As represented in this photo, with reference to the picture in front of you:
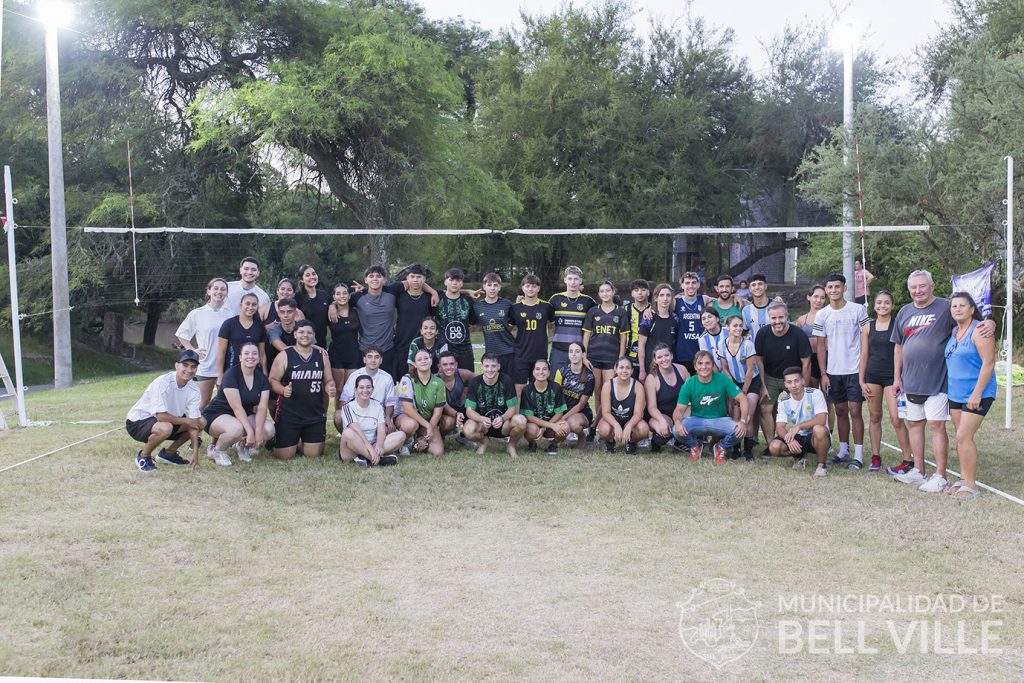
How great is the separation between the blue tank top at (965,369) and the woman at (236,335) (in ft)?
16.8

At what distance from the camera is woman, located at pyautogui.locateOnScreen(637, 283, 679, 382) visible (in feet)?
25.5

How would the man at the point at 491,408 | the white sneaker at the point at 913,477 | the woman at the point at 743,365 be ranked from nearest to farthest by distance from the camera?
1. the white sneaker at the point at 913,477
2. the woman at the point at 743,365
3. the man at the point at 491,408

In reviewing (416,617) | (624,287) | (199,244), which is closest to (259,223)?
(199,244)

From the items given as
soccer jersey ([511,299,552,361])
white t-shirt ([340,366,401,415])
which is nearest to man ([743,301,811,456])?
soccer jersey ([511,299,552,361])

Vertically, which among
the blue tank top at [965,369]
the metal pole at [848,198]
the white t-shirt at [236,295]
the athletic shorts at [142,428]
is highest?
the metal pole at [848,198]

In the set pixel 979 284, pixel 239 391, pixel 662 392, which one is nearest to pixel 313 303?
pixel 239 391

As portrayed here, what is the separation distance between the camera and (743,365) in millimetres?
7465

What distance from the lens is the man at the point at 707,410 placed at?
7203 millimetres

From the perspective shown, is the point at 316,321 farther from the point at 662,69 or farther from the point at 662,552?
the point at 662,69

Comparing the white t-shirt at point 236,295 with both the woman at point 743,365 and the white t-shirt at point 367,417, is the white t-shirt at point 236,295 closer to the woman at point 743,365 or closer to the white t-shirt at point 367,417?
the white t-shirt at point 367,417

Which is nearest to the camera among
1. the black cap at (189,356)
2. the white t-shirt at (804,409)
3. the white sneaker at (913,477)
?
the white sneaker at (913,477)

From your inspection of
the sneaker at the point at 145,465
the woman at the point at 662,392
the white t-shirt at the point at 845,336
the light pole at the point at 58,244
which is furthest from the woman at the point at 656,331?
the light pole at the point at 58,244

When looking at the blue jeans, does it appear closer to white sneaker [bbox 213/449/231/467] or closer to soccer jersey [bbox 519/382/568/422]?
soccer jersey [bbox 519/382/568/422]

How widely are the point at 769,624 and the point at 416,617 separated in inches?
59.1
